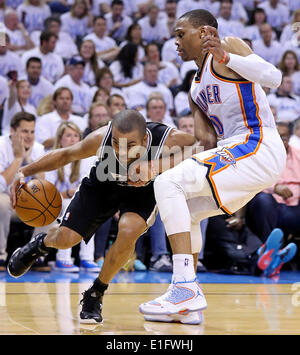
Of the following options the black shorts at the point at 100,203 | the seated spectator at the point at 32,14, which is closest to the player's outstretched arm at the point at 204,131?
the black shorts at the point at 100,203

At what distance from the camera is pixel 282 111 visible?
364 inches

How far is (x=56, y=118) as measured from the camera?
756 centimetres

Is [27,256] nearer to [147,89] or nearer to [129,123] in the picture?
[129,123]

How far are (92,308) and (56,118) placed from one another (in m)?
4.31

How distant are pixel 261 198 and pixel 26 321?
12.5 ft

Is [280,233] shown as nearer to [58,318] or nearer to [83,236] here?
[83,236]

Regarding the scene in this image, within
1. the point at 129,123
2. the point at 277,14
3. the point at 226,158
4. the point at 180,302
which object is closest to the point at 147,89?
the point at 277,14

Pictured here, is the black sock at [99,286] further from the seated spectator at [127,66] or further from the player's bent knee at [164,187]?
the seated spectator at [127,66]

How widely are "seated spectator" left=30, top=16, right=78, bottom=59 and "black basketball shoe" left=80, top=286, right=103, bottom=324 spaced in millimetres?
6712

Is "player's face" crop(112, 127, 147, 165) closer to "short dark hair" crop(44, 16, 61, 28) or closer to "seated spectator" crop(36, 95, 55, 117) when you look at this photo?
"seated spectator" crop(36, 95, 55, 117)

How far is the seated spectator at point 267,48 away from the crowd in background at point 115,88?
0.02 m

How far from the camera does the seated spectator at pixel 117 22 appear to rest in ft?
35.5

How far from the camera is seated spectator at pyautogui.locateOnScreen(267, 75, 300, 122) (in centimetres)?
917
